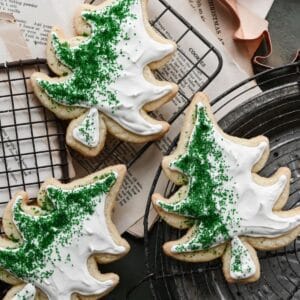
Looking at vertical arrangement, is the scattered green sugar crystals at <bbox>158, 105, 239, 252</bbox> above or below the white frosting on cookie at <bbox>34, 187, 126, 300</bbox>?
above

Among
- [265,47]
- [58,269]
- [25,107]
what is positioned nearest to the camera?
[58,269]

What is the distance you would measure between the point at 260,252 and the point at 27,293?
466 mm

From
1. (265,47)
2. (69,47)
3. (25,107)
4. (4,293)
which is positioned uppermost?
(265,47)

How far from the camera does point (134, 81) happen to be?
1405mm

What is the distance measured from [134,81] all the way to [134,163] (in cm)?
20

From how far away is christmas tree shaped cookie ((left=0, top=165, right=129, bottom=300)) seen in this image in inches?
53.2

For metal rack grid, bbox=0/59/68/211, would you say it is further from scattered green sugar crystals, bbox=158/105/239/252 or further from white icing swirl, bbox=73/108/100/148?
scattered green sugar crystals, bbox=158/105/239/252

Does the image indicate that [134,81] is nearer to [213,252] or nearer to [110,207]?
[110,207]

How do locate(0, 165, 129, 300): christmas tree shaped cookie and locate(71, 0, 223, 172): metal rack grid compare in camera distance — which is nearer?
locate(0, 165, 129, 300): christmas tree shaped cookie

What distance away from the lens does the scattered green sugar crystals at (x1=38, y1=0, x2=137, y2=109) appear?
1.40 m

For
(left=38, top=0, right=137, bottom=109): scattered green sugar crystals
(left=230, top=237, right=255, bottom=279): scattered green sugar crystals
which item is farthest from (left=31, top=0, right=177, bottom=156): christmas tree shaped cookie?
(left=230, top=237, right=255, bottom=279): scattered green sugar crystals

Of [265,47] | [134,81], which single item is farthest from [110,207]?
[265,47]

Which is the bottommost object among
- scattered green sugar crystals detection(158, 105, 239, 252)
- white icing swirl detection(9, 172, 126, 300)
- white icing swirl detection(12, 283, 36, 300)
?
white icing swirl detection(12, 283, 36, 300)

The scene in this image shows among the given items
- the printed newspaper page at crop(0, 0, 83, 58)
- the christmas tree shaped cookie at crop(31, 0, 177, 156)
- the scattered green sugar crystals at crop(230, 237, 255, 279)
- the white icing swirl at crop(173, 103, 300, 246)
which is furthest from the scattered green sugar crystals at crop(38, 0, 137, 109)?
the scattered green sugar crystals at crop(230, 237, 255, 279)
